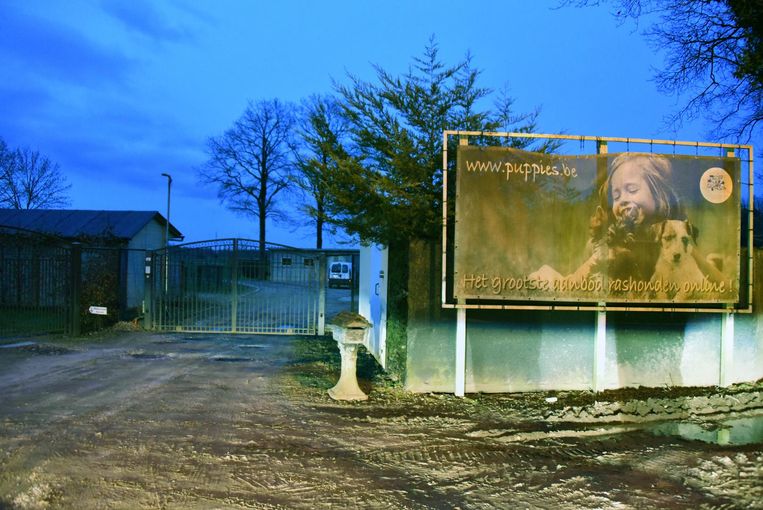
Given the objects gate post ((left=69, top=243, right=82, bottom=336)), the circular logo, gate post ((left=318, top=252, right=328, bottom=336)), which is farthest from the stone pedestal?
gate post ((left=69, top=243, right=82, bottom=336))

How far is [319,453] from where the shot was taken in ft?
18.0

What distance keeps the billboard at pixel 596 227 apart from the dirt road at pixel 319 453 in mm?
1806

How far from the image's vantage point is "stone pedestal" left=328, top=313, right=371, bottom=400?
24.6 feet

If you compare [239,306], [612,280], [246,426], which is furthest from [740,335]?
[239,306]

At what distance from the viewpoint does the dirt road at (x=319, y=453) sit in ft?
14.8

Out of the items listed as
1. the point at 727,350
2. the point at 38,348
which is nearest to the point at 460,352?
the point at 727,350

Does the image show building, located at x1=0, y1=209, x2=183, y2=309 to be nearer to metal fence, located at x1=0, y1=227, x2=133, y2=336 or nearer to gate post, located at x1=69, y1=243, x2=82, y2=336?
metal fence, located at x1=0, y1=227, x2=133, y2=336

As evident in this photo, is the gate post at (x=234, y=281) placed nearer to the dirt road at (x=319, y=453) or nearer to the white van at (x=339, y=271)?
the dirt road at (x=319, y=453)

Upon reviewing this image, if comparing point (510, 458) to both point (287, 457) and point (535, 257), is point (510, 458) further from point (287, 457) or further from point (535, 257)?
point (535, 257)

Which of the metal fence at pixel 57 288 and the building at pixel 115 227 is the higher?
the building at pixel 115 227

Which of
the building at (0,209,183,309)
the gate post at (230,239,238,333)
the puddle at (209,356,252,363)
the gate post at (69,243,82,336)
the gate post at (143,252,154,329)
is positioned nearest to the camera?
the puddle at (209,356,252,363)

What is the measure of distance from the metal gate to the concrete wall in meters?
6.81

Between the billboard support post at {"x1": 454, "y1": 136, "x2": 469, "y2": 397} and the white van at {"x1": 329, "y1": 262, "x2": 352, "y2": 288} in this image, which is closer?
the billboard support post at {"x1": 454, "y1": 136, "x2": 469, "y2": 397}

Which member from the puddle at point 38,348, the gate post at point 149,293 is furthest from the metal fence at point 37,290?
the gate post at point 149,293
